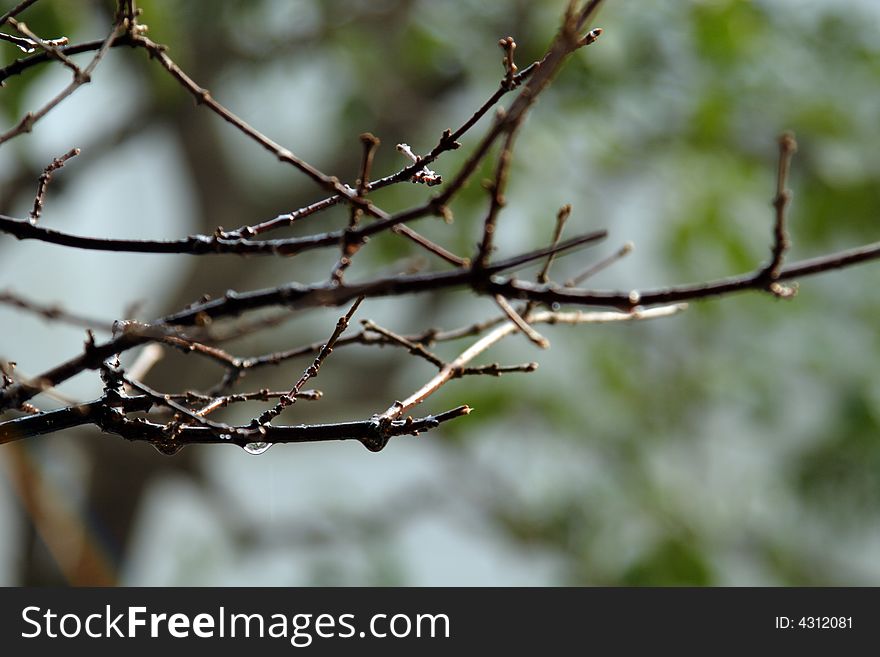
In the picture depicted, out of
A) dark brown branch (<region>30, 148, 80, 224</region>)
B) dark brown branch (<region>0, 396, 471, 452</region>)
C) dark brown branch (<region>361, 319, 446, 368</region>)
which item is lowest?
dark brown branch (<region>0, 396, 471, 452</region>)

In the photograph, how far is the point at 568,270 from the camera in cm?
145

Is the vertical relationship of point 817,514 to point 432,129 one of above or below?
below

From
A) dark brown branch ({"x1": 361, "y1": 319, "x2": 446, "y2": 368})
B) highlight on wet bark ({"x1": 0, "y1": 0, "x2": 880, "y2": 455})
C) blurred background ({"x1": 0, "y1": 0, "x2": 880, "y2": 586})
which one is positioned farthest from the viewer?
blurred background ({"x1": 0, "y1": 0, "x2": 880, "y2": 586})

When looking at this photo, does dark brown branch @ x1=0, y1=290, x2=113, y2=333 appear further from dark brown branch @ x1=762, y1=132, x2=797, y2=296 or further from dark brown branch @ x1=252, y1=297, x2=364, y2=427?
dark brown branch @ x1=762, y1=132, x2=797, y2=296

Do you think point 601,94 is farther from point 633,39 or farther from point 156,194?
point 156,194

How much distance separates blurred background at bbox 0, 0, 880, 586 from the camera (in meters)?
1.14

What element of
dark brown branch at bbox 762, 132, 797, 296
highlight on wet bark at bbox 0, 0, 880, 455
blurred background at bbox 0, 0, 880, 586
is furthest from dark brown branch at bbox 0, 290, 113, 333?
blurred background at bbox 0, 0, 880, 586

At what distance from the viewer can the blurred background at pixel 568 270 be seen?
1141 mm

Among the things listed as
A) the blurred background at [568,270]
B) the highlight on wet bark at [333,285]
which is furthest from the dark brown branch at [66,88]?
the blurred background at [568,270]

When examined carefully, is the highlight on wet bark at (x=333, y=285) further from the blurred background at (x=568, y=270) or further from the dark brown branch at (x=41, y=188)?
the blurred background at (x=568, y=270)

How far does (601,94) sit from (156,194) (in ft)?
4.84

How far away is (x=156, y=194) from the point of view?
7.66 feet

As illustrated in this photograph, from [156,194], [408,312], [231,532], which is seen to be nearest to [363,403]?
[408,312]

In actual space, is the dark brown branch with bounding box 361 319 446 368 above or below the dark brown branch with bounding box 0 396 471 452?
above
